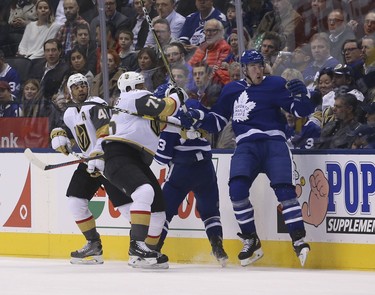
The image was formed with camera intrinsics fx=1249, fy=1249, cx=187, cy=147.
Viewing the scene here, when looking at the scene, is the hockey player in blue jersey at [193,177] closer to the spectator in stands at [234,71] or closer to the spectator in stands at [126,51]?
the spectator in stands at [234,71]

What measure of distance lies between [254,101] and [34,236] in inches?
100

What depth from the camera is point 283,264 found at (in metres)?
9.20

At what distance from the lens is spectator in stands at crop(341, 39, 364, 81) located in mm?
8938

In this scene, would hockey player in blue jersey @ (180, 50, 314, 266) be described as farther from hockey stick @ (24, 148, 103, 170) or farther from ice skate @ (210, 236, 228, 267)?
hockey stick @ (24, 148, 103, 170)

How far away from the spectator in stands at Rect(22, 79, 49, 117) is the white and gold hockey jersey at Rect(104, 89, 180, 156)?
5.99 feet

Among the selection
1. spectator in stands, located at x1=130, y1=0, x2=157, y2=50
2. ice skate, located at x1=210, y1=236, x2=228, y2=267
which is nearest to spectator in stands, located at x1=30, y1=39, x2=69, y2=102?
spectator in stands, located at x1=130, y1=0, x2=157, y2=50

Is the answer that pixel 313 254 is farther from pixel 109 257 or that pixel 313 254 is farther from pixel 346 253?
pixel 109 257

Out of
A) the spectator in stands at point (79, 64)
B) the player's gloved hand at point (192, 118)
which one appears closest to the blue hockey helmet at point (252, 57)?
the player's gloved hand at point (192, 118)

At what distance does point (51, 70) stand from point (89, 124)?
157 centimetres

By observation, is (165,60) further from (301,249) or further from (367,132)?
(301,249)

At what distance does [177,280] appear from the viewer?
8.06 metres

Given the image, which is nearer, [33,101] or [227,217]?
[227,217]

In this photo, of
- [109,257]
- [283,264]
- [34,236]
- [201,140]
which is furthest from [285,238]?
[34,236]

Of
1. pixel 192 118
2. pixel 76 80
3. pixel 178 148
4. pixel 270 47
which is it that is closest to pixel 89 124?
pixel 76 80
